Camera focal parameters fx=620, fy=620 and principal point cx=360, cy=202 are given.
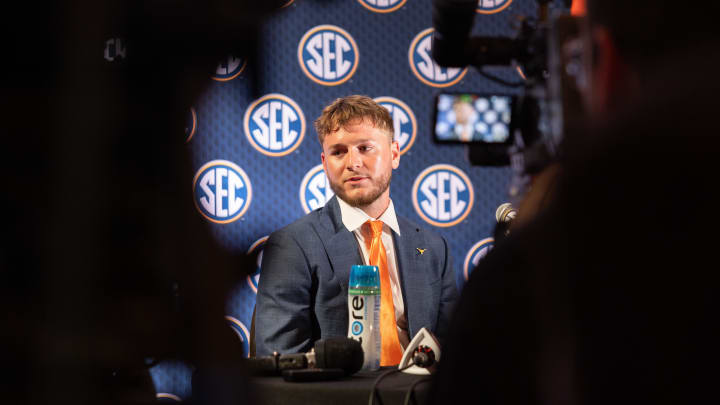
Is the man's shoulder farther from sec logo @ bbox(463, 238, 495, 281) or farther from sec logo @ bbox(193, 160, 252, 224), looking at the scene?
sec logo @ bbox(193, 160, 252, 224)

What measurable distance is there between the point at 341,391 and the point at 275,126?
187cm

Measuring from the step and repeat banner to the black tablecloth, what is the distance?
1.59 meters

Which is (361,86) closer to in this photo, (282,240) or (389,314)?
(282,240)

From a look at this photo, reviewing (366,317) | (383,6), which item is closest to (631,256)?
(366,317)

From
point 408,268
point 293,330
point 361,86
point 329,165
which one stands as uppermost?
point 361,86

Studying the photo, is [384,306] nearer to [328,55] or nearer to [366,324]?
[366,324]

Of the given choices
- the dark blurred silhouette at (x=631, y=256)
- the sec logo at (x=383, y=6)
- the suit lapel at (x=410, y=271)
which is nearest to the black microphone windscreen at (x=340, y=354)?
the suit lapel at (x=410, y=271)

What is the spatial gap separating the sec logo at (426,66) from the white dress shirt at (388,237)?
0.79 metres

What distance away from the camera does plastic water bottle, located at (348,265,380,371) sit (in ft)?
4.62

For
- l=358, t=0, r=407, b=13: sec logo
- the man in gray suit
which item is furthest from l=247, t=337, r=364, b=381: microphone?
l=358, t=0, r=407, b=13: sec logo

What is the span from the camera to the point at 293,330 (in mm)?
2037

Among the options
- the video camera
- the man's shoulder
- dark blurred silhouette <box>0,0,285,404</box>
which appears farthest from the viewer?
the man's shoulder

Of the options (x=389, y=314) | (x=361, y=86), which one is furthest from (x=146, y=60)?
(x=361, y=86)

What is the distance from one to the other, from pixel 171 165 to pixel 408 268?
1961 mm
